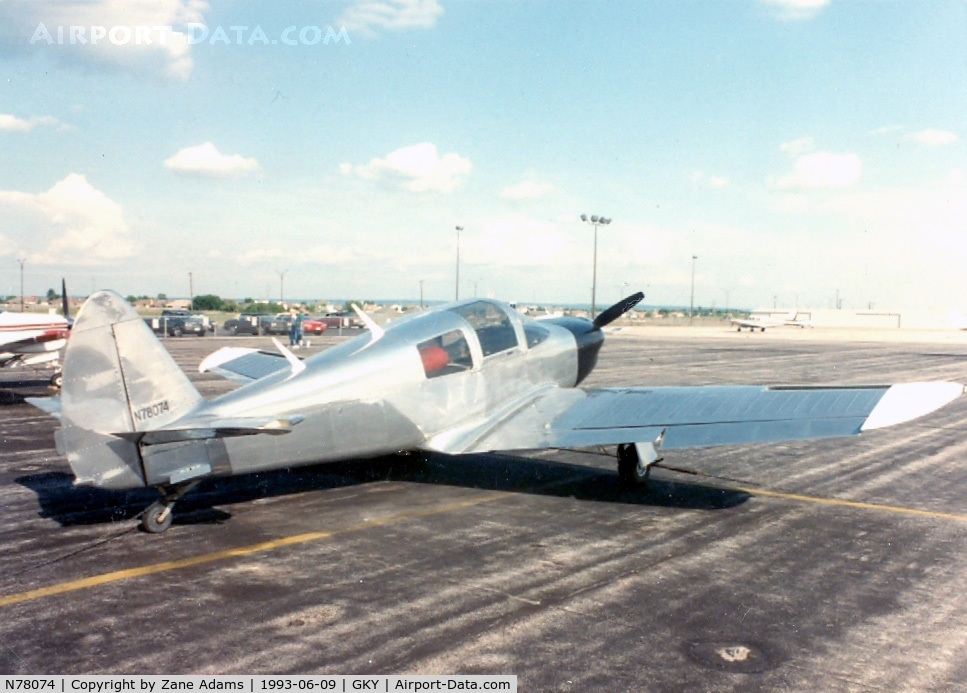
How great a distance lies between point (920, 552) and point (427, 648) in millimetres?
4960

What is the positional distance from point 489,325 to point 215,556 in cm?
452

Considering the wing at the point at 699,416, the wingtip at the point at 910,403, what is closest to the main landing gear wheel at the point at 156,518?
→ the wing at the point at 699,416

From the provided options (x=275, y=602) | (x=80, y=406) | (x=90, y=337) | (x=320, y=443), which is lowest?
(x=275, y=602)

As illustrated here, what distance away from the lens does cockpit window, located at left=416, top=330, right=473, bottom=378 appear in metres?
8.95

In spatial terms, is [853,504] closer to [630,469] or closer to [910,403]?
[910,403]

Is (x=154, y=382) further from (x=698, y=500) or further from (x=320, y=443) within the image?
(x=698, y=500)

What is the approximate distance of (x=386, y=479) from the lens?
10180 millimetres

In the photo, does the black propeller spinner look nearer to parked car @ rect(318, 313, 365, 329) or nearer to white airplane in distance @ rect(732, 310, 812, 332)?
parked car @ rect(318, 313, 365, 329)

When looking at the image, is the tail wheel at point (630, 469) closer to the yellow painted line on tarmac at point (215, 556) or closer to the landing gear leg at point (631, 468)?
the landing gear leg at point (631, 468)

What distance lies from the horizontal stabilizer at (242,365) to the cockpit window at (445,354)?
432 cm

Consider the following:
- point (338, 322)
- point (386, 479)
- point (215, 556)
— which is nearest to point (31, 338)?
point (386, 479)

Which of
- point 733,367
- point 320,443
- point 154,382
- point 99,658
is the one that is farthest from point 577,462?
point 733,367

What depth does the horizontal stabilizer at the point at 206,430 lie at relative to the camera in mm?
6688

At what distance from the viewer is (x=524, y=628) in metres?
5.21
